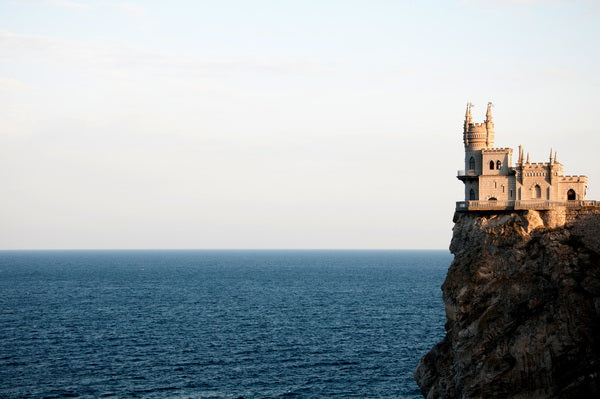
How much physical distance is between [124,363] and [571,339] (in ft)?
201

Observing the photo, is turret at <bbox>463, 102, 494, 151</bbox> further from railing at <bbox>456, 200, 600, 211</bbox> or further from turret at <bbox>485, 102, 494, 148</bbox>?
railing at <bbox>456, 200, 600, 211</bbox>

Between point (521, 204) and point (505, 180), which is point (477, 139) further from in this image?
point (521, 204)

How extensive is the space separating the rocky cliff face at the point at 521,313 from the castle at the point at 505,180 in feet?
8.61

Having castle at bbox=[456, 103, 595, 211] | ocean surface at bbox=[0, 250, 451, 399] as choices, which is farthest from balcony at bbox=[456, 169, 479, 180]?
ocean surface at bbox=[0, 250, 451, 399]

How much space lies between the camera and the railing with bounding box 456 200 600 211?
247 ft

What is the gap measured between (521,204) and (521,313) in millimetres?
15506

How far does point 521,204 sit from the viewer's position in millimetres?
77500

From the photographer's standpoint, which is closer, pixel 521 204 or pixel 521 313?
pixel 521 313

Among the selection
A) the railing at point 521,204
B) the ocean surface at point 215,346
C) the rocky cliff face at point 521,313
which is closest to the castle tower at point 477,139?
the railing at point 521,204

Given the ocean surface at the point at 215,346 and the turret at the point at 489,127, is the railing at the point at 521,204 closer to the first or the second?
the turret at the point at 489,127

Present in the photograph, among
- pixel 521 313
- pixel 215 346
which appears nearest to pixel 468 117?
pixel 521 313

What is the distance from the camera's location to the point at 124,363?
310 feet

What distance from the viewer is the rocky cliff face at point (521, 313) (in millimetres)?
62719

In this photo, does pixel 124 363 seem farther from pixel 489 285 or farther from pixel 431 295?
pixel 431 295
